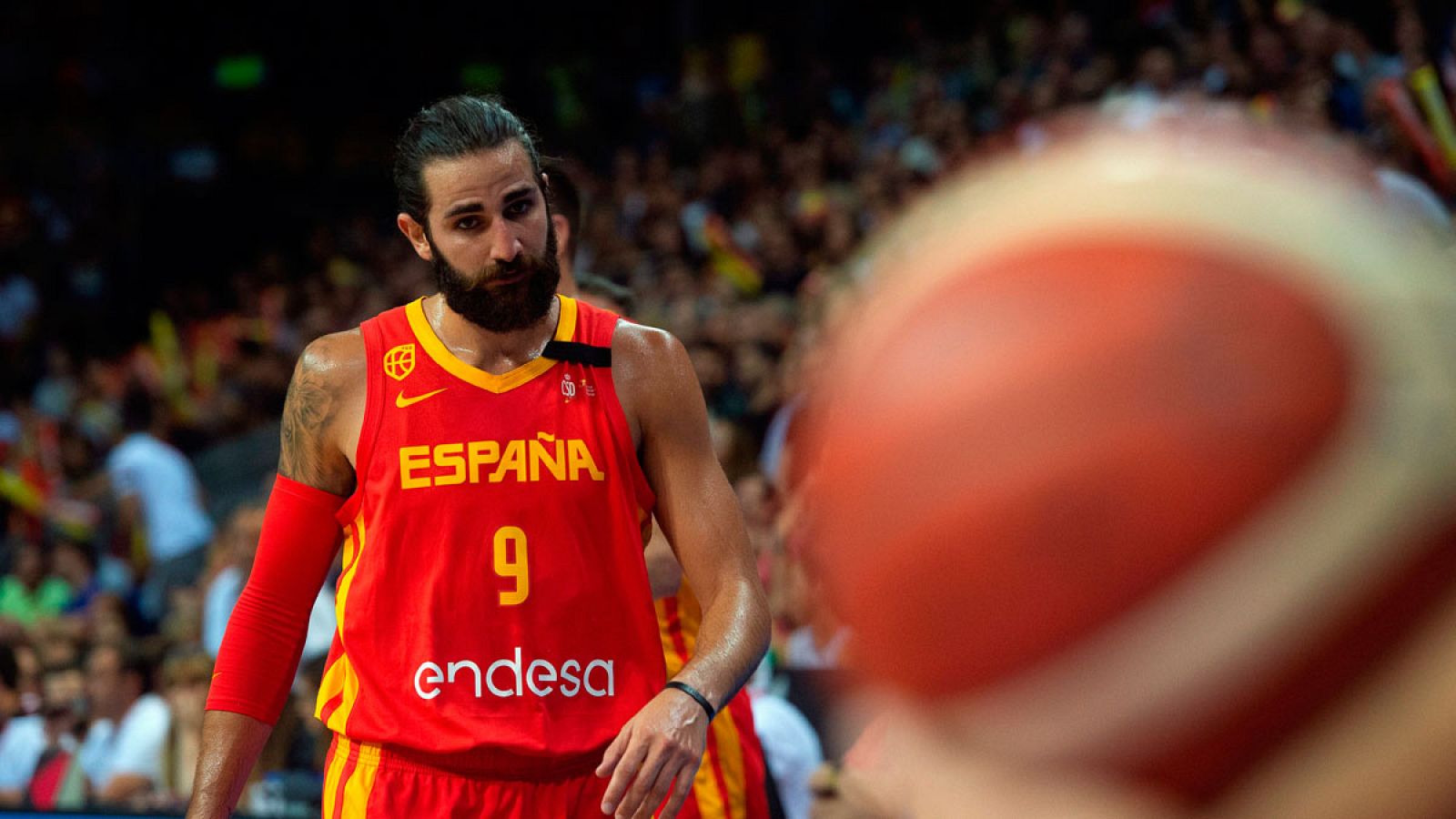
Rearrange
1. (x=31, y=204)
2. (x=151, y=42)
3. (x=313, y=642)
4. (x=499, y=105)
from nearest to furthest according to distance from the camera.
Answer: (x=499, y=105), (x=313, y=642), (x=31, y=204), (x=151, y=42)

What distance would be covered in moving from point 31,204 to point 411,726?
14416 millimetres

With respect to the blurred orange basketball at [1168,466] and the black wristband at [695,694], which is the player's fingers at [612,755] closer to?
the black wristband at [695,694]

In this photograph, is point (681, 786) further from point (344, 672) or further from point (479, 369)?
point (479, 369)

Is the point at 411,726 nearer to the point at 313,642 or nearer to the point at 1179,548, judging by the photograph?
the point at 1179,548

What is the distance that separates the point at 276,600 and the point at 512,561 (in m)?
0.49

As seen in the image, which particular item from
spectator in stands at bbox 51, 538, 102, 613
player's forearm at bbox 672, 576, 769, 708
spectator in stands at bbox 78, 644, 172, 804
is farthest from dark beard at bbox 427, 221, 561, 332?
spectator in stands at bbox 51, 538, 102, 613

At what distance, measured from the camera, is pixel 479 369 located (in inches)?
116

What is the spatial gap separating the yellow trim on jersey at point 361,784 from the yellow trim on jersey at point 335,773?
0.11 ft

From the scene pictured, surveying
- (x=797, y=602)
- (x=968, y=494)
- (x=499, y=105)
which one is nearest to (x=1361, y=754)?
(x=968, y=494)

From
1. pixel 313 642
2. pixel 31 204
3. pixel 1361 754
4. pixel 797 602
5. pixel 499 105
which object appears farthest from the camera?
pixel 31 204

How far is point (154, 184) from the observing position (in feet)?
53.0

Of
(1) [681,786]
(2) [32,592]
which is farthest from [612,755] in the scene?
(2) [32,592]

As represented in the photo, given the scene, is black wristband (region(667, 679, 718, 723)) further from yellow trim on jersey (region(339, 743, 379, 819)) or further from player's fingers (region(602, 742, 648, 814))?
yellow trim on jersey (region(339, 743, 379, 819))

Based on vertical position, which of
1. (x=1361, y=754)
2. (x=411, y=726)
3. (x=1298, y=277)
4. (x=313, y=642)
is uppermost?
(x=1298, y=277)
